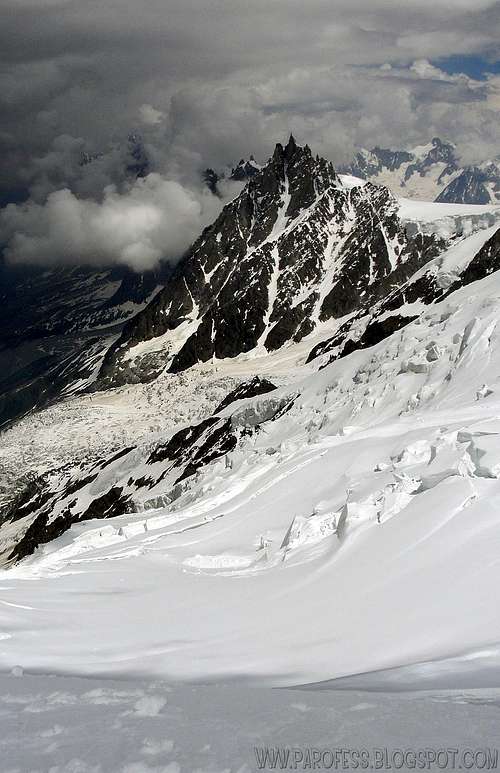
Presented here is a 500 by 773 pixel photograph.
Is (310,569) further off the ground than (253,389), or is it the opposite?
(253,389)

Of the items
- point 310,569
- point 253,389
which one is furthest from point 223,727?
point 253,389

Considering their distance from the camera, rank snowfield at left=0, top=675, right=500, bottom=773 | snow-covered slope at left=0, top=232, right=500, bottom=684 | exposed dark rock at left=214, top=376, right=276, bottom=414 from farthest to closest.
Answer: exposed dark rock at left=214, top=376, right=276, bottom=414 → snow-covered slope at left=0, top=232, right=500, bottom=684 → snowfield at left=0, top=675, right=500, bottom=773

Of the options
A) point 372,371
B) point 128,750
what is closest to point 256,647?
point 128,750

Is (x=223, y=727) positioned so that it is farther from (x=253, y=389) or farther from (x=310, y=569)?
(x=253, y=389)

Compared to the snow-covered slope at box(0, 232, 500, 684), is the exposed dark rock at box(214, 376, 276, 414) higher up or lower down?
higher up

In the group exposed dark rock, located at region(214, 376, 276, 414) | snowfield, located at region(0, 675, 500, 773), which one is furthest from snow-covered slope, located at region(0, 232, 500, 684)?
exposed dark rock, located at region(214, 376, 276, 414)

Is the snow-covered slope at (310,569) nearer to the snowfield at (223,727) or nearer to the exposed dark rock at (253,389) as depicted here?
the snowfield at (223,727)

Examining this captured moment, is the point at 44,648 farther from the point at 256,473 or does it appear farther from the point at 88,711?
the point at 256,473

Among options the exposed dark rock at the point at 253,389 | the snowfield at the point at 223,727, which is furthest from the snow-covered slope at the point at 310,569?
the exposed dark rock at the point at 253,389

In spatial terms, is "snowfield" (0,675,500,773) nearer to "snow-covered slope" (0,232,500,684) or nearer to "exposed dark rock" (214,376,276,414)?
"snow-covered slope" (0,232,500,684)
